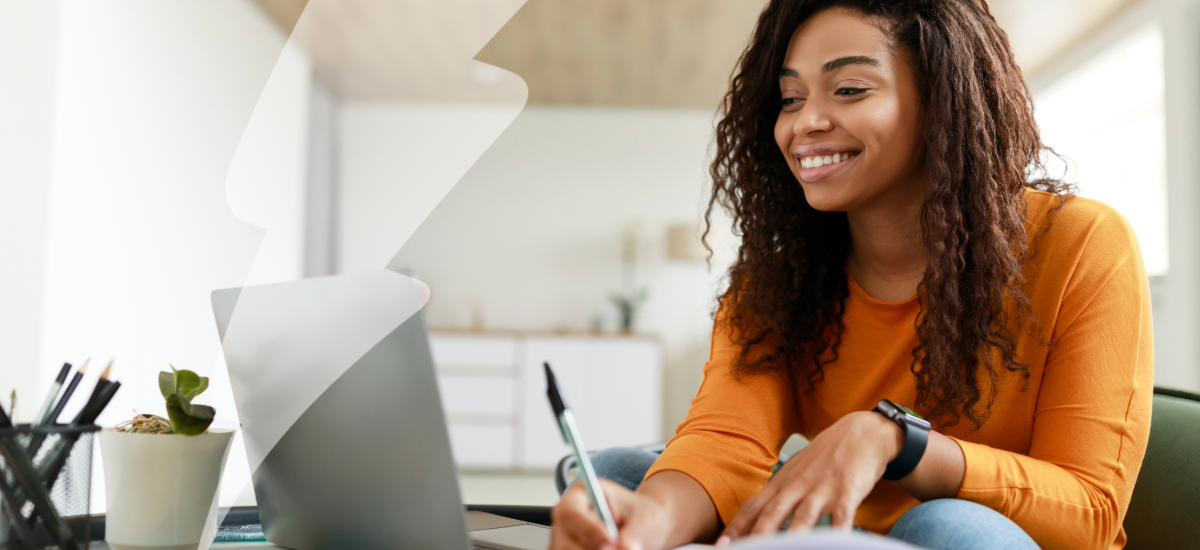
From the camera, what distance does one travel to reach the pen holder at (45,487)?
54 cm

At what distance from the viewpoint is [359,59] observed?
13.4 ft

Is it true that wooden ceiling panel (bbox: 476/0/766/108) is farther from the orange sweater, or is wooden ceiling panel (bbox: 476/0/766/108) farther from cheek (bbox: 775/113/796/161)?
the orange sweater

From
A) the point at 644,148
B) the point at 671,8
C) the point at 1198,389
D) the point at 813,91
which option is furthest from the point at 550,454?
the point at 813,91

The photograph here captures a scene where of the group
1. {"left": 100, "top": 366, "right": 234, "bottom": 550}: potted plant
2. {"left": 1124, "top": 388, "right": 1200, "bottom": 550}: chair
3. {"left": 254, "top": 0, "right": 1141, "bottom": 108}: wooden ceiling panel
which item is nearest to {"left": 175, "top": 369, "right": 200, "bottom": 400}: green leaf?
{"left": 100, "top": 366, "right": 234, "bottom": 550}: potted plant

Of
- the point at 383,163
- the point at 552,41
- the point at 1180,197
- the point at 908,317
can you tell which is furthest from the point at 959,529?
the point at 383,163

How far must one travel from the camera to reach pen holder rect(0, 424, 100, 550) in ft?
1.77

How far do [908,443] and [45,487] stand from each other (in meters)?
0.66

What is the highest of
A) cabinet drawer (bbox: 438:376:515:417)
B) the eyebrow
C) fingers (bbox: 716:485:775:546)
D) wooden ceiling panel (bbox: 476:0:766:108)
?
wooden ceiling panel (bbox: 476:0:766:108)

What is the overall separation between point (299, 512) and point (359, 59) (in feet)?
12.6

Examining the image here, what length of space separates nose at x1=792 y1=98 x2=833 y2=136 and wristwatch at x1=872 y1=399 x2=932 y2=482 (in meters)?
0.36

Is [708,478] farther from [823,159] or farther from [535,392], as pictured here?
[535,392]

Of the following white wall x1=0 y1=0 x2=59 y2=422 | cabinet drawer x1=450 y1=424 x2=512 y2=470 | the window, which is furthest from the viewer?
cabinet drawer x1=450 y1=424 x2=512 y2=470

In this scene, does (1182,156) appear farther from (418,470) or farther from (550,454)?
(418,470)

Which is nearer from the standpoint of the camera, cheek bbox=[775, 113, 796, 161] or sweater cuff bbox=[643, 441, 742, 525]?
sweater cuff bbox=[643, 441, 742, 525]
